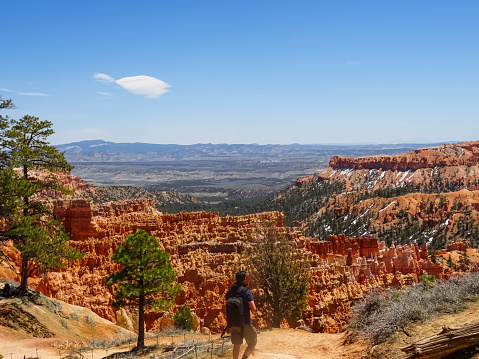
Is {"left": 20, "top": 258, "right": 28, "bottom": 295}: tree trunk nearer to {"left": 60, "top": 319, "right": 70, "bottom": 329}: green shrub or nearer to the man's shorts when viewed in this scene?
{"left": 60, "top": 319, "right": 70, "bottom": 329}: green shrub

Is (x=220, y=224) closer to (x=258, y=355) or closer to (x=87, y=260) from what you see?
(x=87, y=260)

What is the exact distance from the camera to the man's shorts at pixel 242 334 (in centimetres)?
1020

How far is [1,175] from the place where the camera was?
55.6 ft

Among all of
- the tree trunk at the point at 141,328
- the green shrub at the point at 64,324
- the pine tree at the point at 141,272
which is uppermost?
the pine tree at the point at 141,272

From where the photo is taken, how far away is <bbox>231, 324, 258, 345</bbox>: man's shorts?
10203mm

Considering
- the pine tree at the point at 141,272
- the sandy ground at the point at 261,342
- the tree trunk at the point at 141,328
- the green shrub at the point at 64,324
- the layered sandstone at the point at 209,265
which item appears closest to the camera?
the sandy ground at the point at 261,342

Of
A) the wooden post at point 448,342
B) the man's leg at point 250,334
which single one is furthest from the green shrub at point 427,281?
the man's leg at point 250,334

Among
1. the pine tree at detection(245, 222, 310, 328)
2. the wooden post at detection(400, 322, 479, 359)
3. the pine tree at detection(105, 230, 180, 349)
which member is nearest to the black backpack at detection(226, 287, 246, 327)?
the wooden post at detection(400, 322, 479, 359)

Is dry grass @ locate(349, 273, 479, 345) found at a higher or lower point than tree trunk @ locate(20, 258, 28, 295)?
higher

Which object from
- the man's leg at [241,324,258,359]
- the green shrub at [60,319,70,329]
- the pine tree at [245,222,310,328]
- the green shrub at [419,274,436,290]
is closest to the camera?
the man's leg at [241,324,258,359]

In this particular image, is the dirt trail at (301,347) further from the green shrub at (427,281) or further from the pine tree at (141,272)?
the pine tree at (141,272)

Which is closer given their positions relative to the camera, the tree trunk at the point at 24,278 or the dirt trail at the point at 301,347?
the dirt trail at the point at 301,347

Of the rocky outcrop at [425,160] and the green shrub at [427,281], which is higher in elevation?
the rocky outcrop at [425,160]

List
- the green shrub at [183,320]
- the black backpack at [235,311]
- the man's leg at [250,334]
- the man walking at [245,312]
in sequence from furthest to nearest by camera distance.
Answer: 1. the green shrub at [183,320]
2. the man's leg at [250,334]
3. the man walking at [245,312]
4. the black backpack at [235,311]
